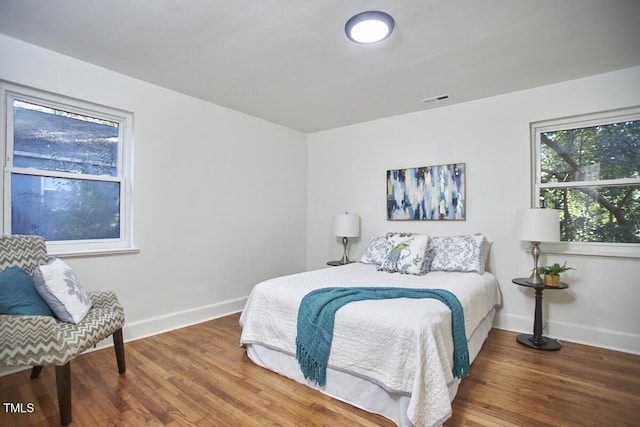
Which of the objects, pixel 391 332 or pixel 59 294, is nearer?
pixel 391 332

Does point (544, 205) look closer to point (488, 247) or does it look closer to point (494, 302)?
point (488, 247)

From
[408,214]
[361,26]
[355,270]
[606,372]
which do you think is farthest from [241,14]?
[606,372]

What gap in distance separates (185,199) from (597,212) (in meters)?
3.99

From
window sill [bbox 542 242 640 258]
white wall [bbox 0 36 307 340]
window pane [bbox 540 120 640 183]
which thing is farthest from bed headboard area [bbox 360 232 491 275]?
white wall [bbox 0 36 307 340]

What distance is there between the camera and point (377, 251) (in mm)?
3682

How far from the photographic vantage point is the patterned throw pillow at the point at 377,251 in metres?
3.60

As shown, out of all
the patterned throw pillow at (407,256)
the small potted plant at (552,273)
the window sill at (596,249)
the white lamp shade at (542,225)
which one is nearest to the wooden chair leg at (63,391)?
the patterned throw pillow at (407,256)

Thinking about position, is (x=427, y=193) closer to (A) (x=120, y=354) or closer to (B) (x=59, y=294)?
(A) (x=120, y=354)

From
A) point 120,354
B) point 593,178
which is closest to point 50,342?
point 120,354

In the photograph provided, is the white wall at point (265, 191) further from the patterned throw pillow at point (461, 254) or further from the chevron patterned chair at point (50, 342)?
the chevron patterned chair at point (50, 342)

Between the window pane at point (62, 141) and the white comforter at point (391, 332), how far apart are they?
188 cm

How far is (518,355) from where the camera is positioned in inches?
106

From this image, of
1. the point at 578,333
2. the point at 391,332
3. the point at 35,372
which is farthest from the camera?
the point at 578,333

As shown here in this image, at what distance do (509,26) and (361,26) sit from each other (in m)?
0.98
